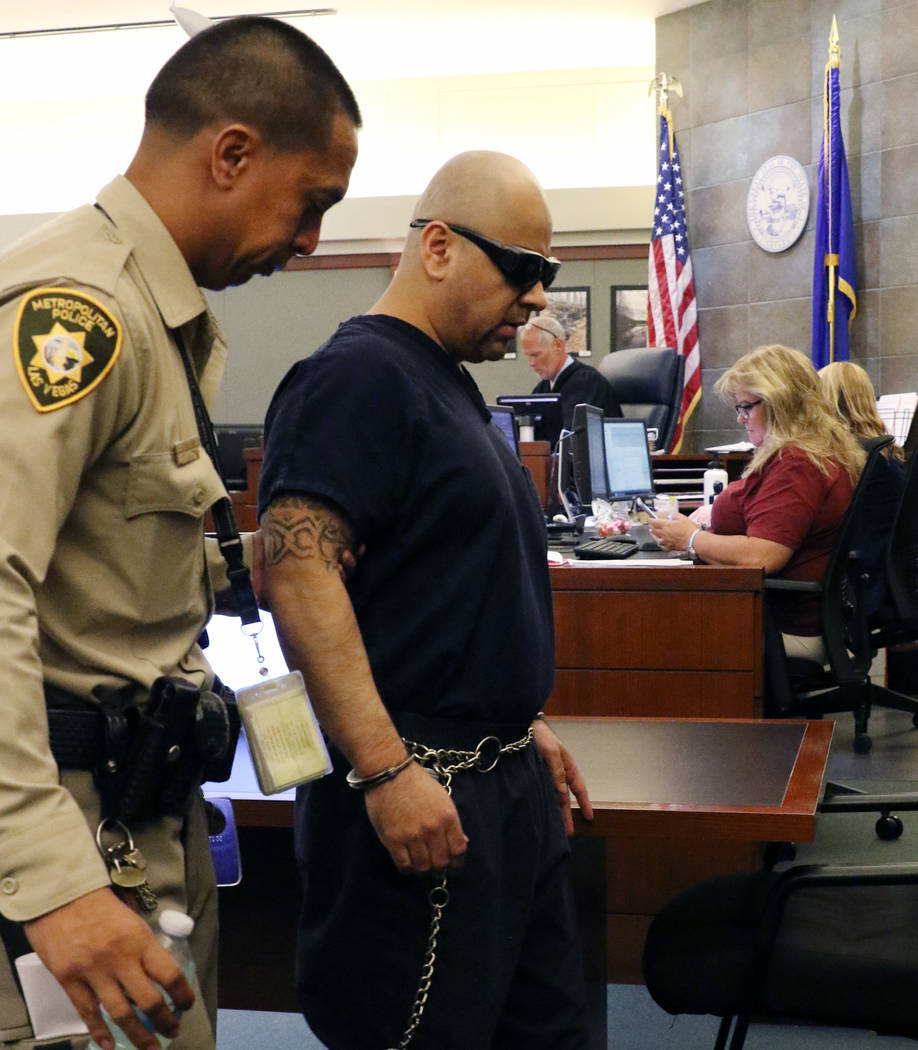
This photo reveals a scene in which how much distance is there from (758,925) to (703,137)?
8171mm

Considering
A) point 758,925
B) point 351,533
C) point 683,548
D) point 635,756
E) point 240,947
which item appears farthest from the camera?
point 683,548

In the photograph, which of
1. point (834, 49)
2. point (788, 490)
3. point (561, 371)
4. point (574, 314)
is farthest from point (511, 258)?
point (574, 314)

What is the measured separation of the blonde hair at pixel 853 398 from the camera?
4.13m

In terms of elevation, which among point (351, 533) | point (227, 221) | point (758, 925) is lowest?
point (758, 925)

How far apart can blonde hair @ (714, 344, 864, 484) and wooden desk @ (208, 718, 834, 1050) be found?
162cm

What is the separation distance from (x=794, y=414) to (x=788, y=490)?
268 mm

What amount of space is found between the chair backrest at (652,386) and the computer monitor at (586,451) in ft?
7.25

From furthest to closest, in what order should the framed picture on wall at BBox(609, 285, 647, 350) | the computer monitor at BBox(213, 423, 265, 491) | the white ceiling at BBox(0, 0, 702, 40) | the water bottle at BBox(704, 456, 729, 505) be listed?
the framed picture on wall at BBox(609, 285, 647, 350), the white ceiling at BBox(0, 0, 702, 40), the computer monitor at BBox(213, 423, 265, 491), the water bottle at BBox(704, 456, 729, 505)

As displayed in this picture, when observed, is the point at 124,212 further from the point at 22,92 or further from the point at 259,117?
the point at 22,92

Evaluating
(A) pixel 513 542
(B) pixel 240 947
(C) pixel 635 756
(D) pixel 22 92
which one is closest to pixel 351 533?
(A) pixel 513 542

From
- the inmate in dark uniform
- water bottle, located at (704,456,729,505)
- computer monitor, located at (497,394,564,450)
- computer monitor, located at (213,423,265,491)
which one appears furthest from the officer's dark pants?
computer monitor, located at (213,423,265,491)

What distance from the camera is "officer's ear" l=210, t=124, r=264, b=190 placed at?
1.06 m

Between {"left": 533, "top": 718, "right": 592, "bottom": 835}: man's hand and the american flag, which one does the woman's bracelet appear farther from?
the american flag

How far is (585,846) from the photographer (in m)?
1.94
